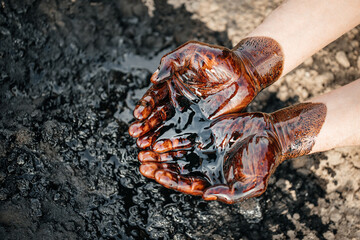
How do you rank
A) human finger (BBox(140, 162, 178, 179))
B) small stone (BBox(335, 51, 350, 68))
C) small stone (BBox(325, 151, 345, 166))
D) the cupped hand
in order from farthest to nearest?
small stone (BBox(335, 51, 350, 68)) < small stone (BBox(325, 151, 345, 166)) < human finger (BBox(140, 162, 178, 179)) < the cupped hand

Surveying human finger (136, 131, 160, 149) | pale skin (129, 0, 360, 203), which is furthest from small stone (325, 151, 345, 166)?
human finger (136, 131, 160, 149)

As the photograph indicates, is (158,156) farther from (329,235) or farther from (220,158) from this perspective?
(329,235)

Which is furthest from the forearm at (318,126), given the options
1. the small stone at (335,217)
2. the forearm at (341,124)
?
the small stone at (335,217)

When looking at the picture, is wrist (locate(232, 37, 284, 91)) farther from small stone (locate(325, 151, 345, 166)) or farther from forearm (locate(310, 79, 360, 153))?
small stone (locate(325, 151, 345, 166))

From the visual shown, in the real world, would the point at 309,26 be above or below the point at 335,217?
above

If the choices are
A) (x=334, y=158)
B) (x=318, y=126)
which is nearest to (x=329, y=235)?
(x=334, y=158)

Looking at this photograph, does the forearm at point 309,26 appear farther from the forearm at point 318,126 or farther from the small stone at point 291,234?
the small stone at point 291,234

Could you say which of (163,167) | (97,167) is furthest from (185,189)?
(97,167)

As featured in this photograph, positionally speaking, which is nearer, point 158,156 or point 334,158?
point 158,156
